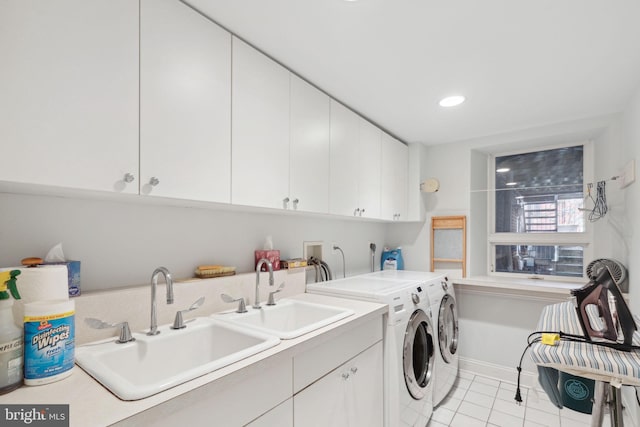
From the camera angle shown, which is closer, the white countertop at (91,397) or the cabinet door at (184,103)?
the white countertop at (91,397)

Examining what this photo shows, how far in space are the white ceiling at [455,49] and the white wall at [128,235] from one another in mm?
928

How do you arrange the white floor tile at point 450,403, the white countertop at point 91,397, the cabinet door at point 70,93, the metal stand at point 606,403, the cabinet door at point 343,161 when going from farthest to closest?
the white floor tile at point 450,403 → the cabinet door at point 343,161 → the metal stand at point 606,403 → the cabinet door at point 70,93 → the white countertop at point 91,397

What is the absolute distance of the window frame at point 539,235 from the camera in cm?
268

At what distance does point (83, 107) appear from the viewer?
939 millimetres

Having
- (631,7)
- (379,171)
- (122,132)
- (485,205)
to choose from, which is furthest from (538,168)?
(122,132)

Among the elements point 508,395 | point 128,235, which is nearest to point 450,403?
point 508,395

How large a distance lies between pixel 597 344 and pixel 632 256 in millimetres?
1376

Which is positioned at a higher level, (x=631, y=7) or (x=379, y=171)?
(x=631, y=7)

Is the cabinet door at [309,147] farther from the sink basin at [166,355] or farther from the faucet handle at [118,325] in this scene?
the faucet handle at [118,325]

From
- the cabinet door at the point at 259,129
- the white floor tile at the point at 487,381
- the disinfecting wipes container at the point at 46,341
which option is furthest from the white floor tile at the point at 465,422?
the disinfecting wipes container at the point at 46,341

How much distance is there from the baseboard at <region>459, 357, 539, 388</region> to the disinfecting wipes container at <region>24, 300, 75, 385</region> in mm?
3206

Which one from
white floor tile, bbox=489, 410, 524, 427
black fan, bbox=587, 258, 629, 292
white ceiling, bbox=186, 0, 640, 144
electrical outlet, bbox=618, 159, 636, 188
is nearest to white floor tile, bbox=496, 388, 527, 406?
white floor tile, bbox=489, 410, 524, 427

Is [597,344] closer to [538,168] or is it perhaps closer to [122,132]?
[122,132]

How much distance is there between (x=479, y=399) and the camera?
250 cm
